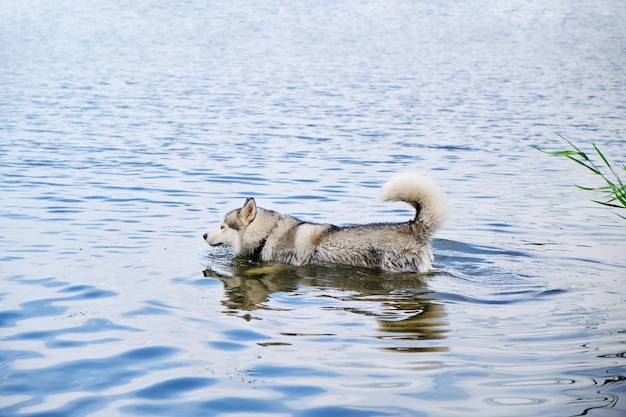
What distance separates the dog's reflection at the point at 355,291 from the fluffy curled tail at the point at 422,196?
536 millimetres

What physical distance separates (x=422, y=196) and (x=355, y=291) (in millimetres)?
1154

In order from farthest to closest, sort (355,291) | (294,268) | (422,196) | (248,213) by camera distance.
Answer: (248,213), (294,268), (422,196), (355,291)

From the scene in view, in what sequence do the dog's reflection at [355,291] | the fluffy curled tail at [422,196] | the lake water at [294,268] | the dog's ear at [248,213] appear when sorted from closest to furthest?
the lake water at [294,268] → the dog's reflection at [355,291] → the fluffy curled tail at [422,196] → the dog's ear at [248,213]

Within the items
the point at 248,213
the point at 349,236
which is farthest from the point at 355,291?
the point at 248,213

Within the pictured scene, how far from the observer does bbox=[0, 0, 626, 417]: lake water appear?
516 centimetres

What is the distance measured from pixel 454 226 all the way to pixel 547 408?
5.95 metres

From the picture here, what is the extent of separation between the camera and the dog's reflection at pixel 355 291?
663cm

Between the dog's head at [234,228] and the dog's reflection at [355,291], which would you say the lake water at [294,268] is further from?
the dog's head at [234,228]

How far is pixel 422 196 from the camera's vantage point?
8172mm

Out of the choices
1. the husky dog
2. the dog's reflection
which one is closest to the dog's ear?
the husky dog

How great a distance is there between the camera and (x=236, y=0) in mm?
59344

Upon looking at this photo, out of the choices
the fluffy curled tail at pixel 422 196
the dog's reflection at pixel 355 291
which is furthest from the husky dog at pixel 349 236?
the dog's reflection at pixel 355 291

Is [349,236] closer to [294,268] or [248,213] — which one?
[294,268]

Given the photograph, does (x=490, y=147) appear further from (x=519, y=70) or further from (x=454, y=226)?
(x=519, y=70)
